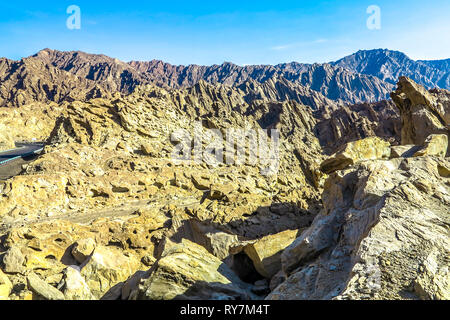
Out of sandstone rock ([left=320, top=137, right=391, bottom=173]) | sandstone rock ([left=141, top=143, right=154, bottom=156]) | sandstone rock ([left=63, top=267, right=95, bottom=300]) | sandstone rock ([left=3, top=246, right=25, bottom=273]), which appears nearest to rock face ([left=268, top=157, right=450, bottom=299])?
sandstone rock ([left=320, top=137, right=391, bottom=173])

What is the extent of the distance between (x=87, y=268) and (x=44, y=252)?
18.3ft

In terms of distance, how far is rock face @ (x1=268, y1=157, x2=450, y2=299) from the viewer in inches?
171

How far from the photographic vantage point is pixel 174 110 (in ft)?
133

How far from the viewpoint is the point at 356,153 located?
14.3 metres

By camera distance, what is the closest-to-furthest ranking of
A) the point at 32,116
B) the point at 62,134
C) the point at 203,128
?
the point at 62,134
the point at 203,128
the point at 32,116

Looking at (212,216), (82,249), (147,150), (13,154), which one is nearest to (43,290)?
(82,249)

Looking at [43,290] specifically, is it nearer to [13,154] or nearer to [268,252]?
[268,252]

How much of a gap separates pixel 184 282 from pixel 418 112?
20.3 m

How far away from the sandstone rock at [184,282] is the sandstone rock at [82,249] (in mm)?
7684

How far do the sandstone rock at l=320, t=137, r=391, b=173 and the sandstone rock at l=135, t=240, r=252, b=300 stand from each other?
31.5 ft

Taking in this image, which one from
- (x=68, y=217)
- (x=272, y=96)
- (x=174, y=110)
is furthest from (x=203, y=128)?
(x=272, y=96)

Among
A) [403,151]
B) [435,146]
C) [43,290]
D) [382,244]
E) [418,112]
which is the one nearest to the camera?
[382,244]

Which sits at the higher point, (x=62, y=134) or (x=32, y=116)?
(x=32, y=116)

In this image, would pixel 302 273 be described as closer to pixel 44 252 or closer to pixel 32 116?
pixel 44 252
